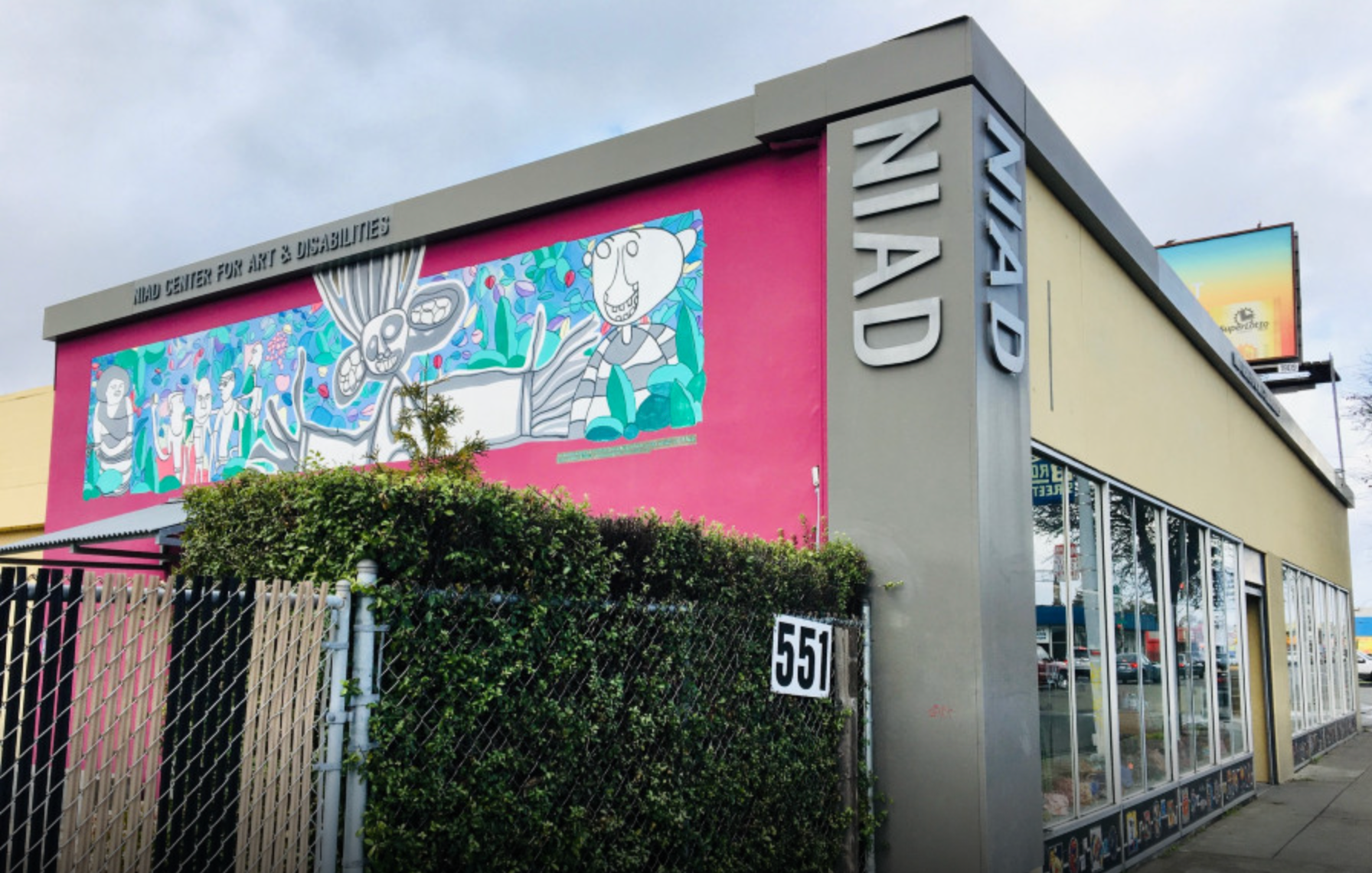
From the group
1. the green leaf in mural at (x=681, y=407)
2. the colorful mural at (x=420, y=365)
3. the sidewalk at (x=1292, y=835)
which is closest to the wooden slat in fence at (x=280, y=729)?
the colorful mural at (x=420, y=365)

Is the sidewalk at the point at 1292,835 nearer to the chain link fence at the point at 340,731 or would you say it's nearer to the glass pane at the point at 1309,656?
the glass pane at the point at 1309,656

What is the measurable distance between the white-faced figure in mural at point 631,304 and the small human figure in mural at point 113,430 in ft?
24.6

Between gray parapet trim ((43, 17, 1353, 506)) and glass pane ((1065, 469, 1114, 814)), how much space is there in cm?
284

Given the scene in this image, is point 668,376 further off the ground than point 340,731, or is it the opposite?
point 668,376

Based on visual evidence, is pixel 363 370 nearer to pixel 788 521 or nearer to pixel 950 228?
pixel 788 521

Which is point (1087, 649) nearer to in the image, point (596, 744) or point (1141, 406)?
point (1141, 406)

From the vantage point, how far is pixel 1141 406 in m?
12.1

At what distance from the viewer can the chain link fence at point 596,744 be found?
466cm

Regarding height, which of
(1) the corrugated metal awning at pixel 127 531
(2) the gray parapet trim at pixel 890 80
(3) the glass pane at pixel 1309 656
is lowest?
(3) the glass pane at pixel 1309 656

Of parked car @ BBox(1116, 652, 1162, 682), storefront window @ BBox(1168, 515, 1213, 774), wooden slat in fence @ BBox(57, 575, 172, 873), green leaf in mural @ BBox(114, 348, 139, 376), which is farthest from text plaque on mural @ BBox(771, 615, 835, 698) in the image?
green leaf in mural @ BBox(114, 348, 139, 376)

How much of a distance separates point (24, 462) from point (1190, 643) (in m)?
15.9

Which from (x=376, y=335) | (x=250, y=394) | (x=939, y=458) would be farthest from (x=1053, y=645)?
(x=250, y=394)

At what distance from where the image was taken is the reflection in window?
35.0 feet

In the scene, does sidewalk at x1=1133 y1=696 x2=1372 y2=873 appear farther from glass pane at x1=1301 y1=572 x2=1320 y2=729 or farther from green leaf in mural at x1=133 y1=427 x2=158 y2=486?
green leaf in mural at x1=133 y1=427 x2=158 y2=486
